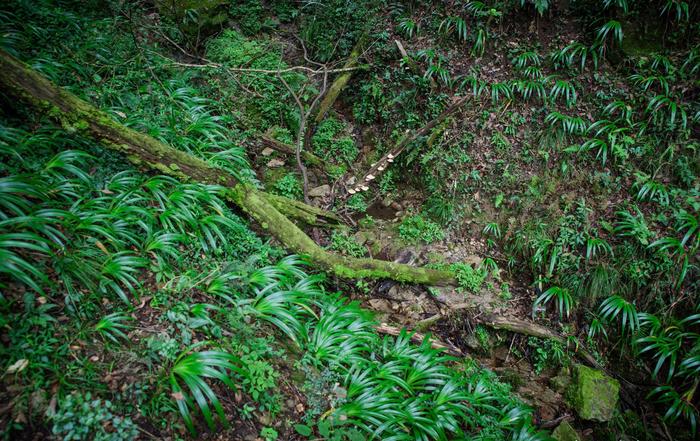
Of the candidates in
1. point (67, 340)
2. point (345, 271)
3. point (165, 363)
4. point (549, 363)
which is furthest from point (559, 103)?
point (67, 340)

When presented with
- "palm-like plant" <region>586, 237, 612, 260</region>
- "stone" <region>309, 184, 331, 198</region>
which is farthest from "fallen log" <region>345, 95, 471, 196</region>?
"palm-like plant" <region>586, 237, 612, 260</region>

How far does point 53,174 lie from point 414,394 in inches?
165

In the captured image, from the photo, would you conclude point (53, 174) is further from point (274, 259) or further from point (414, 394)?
point (414, 394)

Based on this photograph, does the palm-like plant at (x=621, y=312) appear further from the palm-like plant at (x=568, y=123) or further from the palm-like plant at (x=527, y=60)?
the palm-like plant at (x=527, y=60)

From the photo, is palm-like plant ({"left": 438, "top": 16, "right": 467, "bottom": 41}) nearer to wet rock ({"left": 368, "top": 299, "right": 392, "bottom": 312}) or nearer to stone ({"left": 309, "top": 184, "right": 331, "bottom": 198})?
stone ({"left": 309, "top": 184, "right": 331, "bottom": 198})

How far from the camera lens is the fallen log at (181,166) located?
3406mm

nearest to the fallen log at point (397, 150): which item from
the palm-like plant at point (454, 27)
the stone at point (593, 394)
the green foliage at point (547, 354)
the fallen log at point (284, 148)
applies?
the fallen log at point (284, 148)

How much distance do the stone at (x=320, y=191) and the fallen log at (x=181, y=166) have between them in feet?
2.22

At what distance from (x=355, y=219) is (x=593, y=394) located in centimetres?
380

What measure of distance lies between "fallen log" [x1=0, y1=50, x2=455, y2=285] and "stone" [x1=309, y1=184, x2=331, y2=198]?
68 centimetres

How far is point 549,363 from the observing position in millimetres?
4492

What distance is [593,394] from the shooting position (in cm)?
404

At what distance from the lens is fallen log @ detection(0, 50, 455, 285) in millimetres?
3406

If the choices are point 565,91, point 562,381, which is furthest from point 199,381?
point 565,91
